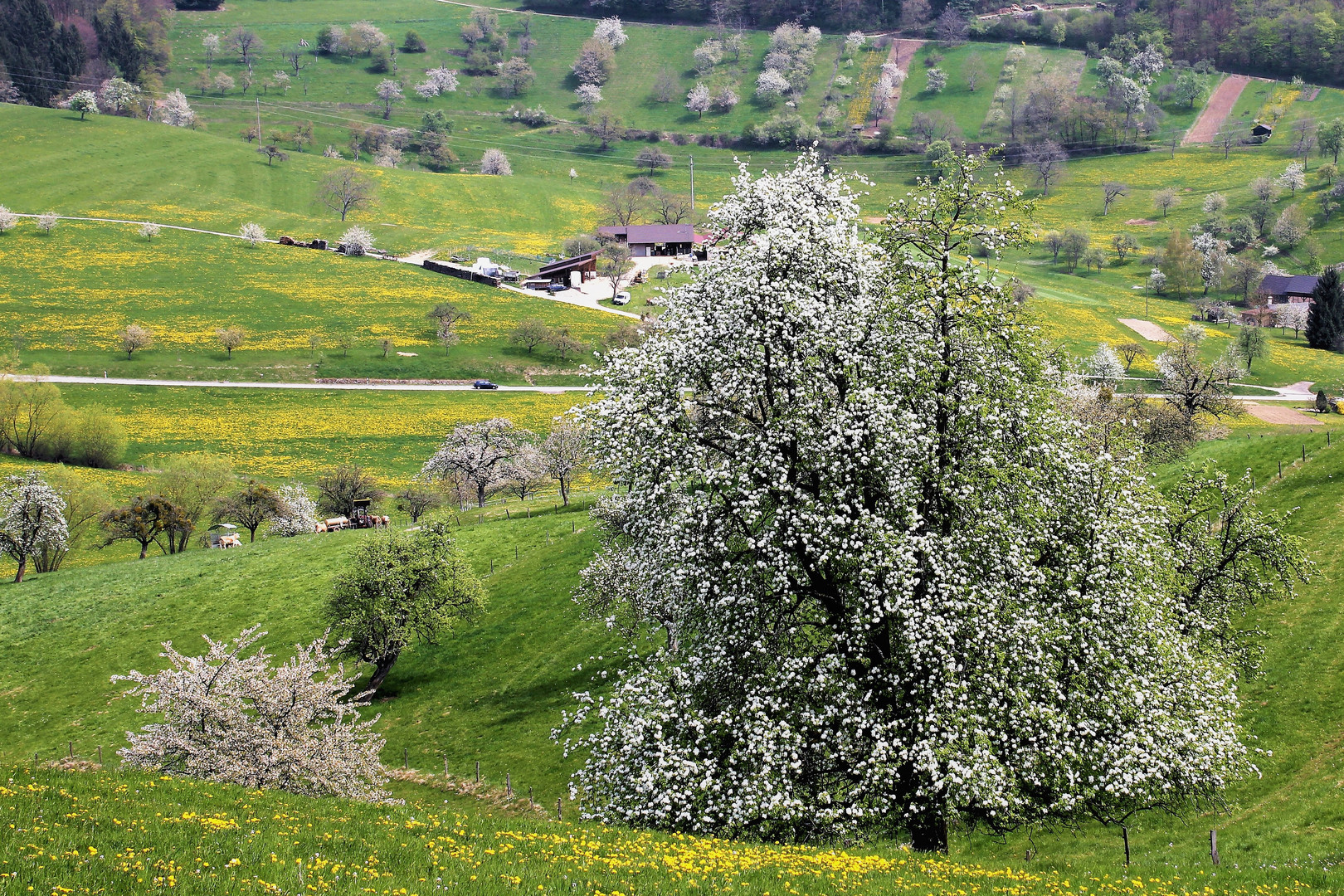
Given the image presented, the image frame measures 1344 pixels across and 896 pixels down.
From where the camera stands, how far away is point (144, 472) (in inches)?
3981

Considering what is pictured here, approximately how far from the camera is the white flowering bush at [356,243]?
179700 mm

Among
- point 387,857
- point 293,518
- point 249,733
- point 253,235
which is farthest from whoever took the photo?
point 253,235

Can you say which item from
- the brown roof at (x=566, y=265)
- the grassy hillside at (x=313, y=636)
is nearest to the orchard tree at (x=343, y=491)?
the grassy hillside at (x=313, y=636)

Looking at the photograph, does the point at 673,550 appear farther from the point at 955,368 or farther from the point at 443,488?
the point at 443,488

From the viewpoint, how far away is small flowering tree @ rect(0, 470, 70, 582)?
74.9m

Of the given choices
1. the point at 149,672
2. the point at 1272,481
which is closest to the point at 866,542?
the point at 1272,481

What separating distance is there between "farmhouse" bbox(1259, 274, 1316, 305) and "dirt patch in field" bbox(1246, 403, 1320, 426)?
84824 millimetres

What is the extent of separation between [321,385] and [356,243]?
6434 centimetres

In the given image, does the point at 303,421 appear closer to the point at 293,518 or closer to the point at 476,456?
the point at 293,518

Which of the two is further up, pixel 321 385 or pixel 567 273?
pixel 567 273

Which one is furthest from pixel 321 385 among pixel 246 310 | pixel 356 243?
pixel 356 243

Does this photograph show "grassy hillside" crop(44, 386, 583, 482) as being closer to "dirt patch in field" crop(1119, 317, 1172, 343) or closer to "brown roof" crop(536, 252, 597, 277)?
"brown roof" crop(536, 252, 597, 277)

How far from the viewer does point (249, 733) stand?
103 feet

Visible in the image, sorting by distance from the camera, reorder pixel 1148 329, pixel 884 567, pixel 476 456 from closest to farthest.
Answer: pixel 884 567, pixel 476 456, pixel 1148 329
